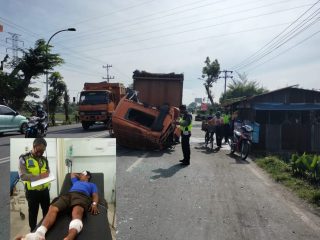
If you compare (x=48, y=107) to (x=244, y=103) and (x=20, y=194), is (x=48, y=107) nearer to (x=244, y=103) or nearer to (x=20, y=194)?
(x=244, y=103)

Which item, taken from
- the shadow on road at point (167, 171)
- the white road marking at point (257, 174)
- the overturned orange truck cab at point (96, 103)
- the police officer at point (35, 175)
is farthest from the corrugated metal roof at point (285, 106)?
the police officer at point (35, 175)

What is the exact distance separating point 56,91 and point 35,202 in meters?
34.8

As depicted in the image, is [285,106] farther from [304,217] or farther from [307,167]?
[304,217]

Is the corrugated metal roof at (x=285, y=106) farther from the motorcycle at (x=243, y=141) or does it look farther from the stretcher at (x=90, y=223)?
the stretcher at (x=90, y=223)

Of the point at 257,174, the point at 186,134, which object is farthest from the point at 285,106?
the point at 257,174

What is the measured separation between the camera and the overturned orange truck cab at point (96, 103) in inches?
968

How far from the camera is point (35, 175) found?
2547 mm

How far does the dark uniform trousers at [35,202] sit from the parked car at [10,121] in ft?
62.0

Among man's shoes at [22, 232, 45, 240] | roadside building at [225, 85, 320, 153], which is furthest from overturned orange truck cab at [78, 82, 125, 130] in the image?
man's shoes at [22, 232, 45, 240]

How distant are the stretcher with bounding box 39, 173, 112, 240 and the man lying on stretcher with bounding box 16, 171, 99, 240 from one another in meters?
0.03

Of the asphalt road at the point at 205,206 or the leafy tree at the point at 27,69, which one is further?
the leafy tree at the point at 27,69

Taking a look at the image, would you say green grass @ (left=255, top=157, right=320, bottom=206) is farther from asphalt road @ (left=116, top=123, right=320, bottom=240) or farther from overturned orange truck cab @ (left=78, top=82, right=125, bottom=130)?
overturned orange truck cab @ (left=78, top=82, right=125, bottom=130)

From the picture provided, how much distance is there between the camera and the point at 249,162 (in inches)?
499

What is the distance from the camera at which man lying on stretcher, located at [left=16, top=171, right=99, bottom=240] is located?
240cm
